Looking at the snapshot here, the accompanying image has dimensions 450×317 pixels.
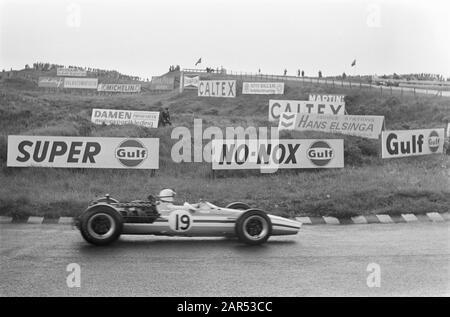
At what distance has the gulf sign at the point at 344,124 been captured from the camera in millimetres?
21109

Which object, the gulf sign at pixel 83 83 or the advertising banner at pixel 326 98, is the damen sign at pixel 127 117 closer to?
the advertising banner at pixel 326 98

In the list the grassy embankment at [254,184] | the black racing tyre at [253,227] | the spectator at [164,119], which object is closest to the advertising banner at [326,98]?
the spectator at [164,119]

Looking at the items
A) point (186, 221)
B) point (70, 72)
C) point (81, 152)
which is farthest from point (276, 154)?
point (70, 72)

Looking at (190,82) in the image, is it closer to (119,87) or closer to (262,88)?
(262,88)

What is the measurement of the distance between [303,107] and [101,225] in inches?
760

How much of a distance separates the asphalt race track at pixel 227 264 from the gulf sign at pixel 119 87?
1448 inches

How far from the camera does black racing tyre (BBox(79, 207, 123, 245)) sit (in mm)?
8438

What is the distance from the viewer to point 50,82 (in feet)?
147

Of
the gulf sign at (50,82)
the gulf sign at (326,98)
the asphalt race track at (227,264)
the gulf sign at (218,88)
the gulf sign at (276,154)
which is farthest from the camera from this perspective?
the gulf sign at (50,82)

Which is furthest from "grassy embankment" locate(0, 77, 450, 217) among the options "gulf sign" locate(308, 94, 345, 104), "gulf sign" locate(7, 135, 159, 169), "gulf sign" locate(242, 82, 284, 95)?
"gulf sign" locate(242, 82, 284, 95)

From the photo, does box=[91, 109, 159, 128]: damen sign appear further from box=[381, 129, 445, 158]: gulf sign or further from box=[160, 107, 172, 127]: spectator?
box=[381, 129, 445, 158]: gulf sign

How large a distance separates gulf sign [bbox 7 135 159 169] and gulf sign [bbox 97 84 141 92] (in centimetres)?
3248
